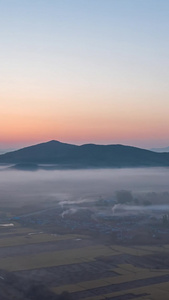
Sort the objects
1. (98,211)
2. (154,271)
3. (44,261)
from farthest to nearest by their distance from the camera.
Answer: (98,211) < (44,261) < (154,271)

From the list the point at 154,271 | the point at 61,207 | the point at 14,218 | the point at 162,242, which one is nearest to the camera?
the point at 154,271

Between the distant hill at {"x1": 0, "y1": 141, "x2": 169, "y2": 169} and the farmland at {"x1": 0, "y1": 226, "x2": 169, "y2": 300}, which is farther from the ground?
the distant hill at {"x1": 0, "y1": 141, "x2": 169, "y2": 169}

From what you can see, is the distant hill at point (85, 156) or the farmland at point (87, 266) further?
the distant hill at point (85, 156)

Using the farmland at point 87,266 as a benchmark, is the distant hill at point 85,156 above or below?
above

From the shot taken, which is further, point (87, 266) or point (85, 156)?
point (85, 156)

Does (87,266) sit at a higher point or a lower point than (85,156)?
lower

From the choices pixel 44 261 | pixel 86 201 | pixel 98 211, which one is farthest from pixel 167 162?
pixel 44 261

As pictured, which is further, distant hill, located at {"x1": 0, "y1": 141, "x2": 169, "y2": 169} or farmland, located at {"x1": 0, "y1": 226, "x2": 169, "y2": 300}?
distant hill, located at {"x1": 0, "y1": 141, "x2": 169, "y2": 169}

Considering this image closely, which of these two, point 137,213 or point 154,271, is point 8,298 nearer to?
point 154,271
